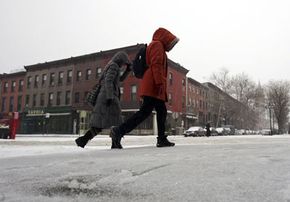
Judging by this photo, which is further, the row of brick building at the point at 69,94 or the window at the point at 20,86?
→ the window at the point at 20,86

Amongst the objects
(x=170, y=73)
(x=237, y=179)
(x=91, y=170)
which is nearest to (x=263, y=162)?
(x=237, y=179)

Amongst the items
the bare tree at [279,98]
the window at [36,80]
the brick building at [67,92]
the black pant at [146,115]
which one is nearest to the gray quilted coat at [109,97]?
the black pant at [146,115]

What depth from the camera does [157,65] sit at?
4703 millimetres

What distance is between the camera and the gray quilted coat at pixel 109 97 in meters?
5.25

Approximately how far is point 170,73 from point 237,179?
1564 inches

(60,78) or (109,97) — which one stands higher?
(60,78)

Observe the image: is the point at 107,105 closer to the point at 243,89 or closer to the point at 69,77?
the point at 69,77

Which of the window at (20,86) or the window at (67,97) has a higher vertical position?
the window at (20,86)

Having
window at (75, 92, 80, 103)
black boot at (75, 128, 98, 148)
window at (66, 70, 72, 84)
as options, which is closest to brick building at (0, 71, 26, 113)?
window at (66, 70, 72, 84)

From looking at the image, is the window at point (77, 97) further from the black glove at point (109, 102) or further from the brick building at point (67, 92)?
the black glove at point (109, 102)

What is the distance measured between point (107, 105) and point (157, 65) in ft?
4.03

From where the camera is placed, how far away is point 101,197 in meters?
1.97

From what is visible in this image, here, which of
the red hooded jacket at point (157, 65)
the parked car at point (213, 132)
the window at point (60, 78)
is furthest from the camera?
the window at point (60, 78)

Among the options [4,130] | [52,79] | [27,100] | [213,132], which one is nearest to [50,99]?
[52,79]
